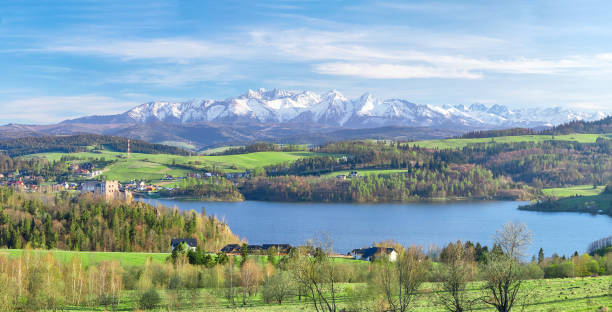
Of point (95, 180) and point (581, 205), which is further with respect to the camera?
point (95, 180)

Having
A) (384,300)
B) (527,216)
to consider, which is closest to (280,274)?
(384,300)

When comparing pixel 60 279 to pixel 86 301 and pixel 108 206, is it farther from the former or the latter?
pixel 108 206

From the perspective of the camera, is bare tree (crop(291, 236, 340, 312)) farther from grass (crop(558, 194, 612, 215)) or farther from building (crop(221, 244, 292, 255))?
grass (crop(558, 194, 612, 215))

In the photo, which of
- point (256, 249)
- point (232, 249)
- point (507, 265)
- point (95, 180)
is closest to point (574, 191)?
point (256, 249)

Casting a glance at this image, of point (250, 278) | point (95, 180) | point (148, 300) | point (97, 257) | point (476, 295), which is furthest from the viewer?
point (95, 180)

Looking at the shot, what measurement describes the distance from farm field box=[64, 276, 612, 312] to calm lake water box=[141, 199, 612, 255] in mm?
39258

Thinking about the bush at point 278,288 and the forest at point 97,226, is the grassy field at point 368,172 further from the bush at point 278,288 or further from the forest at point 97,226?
the bush at point 278,288

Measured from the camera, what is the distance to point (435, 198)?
163000 mm

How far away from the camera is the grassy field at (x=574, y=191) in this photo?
486ft

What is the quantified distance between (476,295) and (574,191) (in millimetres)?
138058

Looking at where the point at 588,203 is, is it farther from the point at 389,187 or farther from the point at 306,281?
the point at 306,281

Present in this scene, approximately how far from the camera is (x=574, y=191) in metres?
155

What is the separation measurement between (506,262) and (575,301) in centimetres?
605

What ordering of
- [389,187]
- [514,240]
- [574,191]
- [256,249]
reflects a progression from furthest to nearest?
[389,187] → [574,191] → [256,249] → [514,240]
